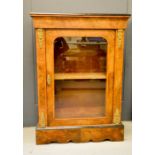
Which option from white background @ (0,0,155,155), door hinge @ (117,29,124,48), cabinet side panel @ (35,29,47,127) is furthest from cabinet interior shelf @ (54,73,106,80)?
white background @ (0,0,155,155)

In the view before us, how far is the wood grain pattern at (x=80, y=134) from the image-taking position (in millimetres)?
1338

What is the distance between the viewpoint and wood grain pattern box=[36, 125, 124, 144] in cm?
134

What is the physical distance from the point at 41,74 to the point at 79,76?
0.82 ft

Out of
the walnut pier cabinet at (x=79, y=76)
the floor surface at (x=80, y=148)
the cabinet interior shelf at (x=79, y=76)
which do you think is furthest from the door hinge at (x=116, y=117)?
the cabinet interior shelf at (x=79, y=76)

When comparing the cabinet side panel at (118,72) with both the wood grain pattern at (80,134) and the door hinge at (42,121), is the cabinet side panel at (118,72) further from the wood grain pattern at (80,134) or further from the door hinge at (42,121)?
the door hinge at (42,121)

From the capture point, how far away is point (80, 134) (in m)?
1.36

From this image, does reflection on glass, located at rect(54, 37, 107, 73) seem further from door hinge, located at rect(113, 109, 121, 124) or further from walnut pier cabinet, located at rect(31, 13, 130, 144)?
door hinge, located at rect(113, 109, 121, 124)

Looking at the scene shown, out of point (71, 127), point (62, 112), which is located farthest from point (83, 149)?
point (62, 112)

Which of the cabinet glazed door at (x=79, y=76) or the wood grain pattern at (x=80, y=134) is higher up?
the cabinet glazed door at (x=79, y=76)

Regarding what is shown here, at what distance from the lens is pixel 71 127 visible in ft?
4.44

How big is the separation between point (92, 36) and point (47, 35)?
0.28 metres

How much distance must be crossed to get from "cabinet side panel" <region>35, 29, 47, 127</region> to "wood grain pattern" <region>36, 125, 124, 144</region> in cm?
7
